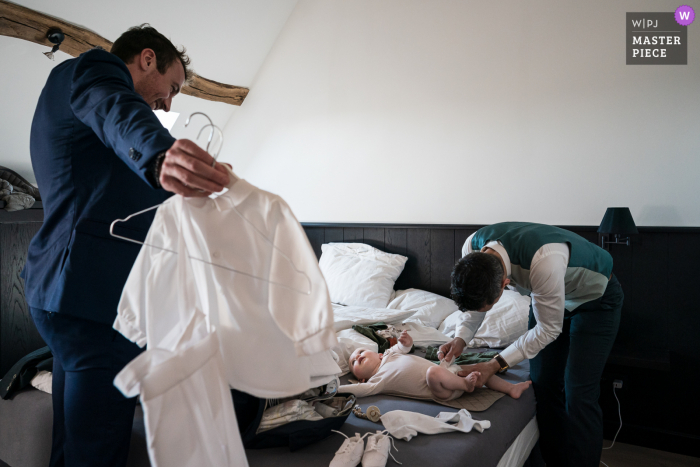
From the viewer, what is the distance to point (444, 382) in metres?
1.63

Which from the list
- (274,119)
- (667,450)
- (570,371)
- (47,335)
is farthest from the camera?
(274,119)

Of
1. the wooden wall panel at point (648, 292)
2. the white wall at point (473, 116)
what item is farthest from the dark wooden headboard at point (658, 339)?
the white wall at point (473, 116)

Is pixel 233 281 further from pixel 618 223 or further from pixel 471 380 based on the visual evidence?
pixel 618 223

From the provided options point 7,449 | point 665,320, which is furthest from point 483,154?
point 7,449

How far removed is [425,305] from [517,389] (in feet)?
3.51

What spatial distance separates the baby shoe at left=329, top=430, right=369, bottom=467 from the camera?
1184mm

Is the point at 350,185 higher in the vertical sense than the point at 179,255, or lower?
Answer: higher

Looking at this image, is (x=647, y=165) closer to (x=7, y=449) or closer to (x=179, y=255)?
(x=179, y=255)

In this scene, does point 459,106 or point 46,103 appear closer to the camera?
point 46,103

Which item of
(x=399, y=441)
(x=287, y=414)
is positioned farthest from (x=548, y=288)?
(x=287, y=414)

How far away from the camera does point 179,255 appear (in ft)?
2.74

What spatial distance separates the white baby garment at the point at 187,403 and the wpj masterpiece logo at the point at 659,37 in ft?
9.10

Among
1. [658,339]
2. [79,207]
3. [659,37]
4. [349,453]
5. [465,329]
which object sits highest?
[659,37]

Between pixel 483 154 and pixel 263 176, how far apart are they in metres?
2.07
